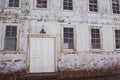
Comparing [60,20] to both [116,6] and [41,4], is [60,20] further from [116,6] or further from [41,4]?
[116,6]

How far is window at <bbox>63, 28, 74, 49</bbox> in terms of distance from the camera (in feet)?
28.8

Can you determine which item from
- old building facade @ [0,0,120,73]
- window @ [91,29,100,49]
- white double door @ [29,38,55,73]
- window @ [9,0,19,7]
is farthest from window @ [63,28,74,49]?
window @ [9,0,19,7]

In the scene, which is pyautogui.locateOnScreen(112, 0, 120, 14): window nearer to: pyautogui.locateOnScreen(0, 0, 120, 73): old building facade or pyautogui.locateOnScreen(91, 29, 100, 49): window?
pyautogui.locateOnScreen(0, 0, 120, 73): old building facade

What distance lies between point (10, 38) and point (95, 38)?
585 cm

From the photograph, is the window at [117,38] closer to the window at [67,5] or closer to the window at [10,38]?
the window at [67,5]

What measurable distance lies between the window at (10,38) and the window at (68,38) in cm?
332

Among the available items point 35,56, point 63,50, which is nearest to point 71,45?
point 63,50

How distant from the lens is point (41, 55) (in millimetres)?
8359

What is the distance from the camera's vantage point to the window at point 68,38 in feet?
28.8

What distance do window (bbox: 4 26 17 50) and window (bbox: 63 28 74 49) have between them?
3.32 metres

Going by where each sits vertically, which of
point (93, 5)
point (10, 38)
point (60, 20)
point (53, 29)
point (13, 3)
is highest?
point (93, 5)

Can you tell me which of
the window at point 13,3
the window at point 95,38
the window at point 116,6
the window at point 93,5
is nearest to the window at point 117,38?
the window at point 95,38

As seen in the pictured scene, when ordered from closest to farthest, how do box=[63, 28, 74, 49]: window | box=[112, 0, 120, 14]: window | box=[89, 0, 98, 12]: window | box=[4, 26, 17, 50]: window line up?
box=[4, 26, 17, 50]: window → box=[63, 28, 74, 49]: window → box=[89, 0, 98, 12]: window → box=[112, 0, 120, 14]: window

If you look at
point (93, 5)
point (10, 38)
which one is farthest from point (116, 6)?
point (10, 38)
